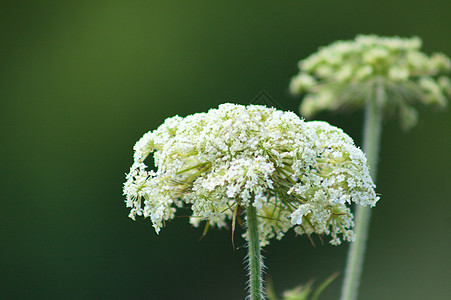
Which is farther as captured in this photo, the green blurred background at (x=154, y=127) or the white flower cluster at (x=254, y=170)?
the green blurred background at (x=154, y=127)

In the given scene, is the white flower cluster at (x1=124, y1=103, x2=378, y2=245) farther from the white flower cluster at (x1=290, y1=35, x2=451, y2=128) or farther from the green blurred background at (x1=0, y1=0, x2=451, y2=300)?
the green blurred background at (x1=0, y1=0, x2=451, y2=300)

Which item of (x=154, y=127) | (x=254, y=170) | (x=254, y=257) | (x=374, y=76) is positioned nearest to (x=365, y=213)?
(x=374, y=76)

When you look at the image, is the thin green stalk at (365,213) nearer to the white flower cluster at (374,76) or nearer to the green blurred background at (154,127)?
the white flower cluster at (374,76)

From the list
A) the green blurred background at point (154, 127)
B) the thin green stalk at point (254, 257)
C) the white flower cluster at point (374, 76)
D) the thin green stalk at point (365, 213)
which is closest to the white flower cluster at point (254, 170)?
the thin green stalk at point (254, 257)

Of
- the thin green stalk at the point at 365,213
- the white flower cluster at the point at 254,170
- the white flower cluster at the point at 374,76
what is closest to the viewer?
the white flower cluster at the point at 254,170

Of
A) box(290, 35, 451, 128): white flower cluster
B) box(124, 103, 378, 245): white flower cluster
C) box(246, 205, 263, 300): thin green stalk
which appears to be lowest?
box(246, 205, 263, 300): thin green stalk

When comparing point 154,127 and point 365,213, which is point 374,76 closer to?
point 365,213

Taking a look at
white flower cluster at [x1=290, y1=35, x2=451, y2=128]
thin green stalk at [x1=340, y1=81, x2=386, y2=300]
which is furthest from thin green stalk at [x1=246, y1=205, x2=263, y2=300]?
white flower cluster at [x1=290, y1=35, x2=451, y2=128]
